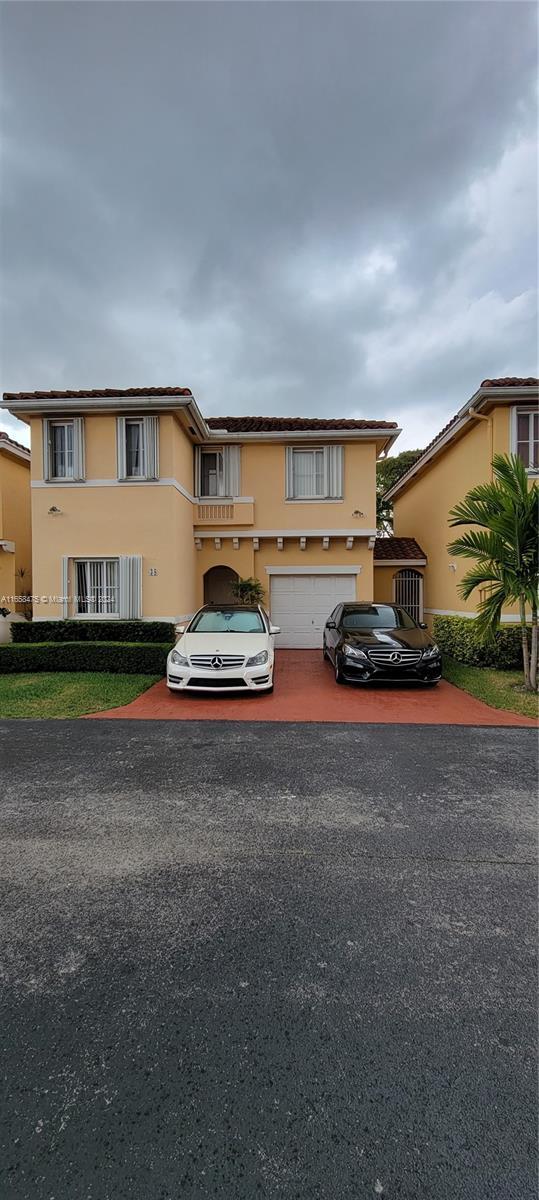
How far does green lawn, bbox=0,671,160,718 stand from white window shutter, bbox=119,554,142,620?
1841 mm

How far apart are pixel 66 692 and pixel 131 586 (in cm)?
353

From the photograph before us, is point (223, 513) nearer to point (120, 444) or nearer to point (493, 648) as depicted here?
point (120, 444)

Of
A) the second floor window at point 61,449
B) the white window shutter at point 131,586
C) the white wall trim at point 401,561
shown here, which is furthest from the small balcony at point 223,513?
the white wall trim at point 401,561

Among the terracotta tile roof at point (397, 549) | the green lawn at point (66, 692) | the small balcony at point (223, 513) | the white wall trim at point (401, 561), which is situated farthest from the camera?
the terracotta tile roof at point (397, 549)

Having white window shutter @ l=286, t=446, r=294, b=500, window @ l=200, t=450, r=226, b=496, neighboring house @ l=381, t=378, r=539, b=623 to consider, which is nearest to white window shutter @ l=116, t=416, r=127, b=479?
window @ l=200, t=450, r=226, b=496

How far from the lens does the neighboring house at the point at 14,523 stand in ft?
40.7

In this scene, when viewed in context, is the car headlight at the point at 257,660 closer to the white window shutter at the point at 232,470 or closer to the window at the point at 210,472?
the white window shutter at the point at 232,470

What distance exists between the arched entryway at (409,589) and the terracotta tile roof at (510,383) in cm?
633

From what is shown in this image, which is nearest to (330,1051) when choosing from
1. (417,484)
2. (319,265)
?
(319,265)

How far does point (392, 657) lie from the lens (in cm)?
860

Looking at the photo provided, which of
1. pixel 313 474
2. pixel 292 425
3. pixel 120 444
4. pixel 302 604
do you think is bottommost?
pixel 302 604

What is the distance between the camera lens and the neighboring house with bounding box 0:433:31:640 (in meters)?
12.4

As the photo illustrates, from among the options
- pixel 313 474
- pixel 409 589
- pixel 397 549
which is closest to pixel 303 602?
pixel 313 474

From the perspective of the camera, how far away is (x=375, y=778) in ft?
15.0
